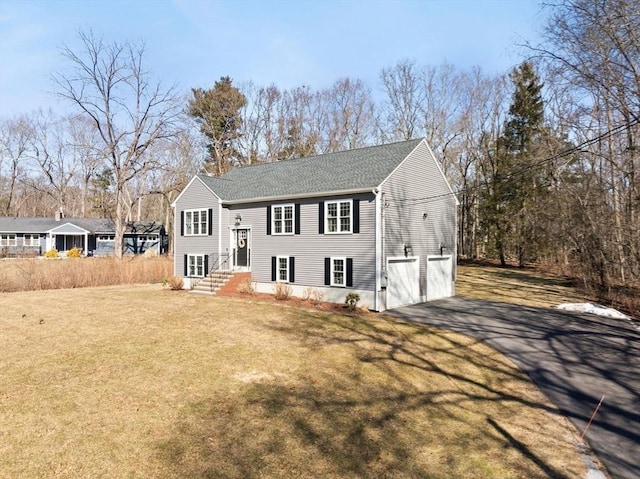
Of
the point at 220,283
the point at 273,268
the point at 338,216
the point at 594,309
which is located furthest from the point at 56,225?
the point at 594,309

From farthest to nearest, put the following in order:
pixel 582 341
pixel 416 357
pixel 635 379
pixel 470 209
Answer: pixel 470 209 < pixel 582 341 < pixel 416 357 < pixel 635 379

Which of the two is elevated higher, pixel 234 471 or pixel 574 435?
pixel 234 471

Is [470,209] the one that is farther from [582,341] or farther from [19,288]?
[19,288]

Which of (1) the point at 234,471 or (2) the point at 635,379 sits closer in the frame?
(1) the point at 234,471

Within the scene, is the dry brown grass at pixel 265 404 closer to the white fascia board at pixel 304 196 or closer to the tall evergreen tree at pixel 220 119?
the white fascia board at pixel 304 196

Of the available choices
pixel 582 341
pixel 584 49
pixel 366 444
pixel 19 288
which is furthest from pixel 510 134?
pixel 19 288

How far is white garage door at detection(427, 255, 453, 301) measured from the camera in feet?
60.8

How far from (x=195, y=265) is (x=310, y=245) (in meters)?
7.44

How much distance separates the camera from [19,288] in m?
20.1

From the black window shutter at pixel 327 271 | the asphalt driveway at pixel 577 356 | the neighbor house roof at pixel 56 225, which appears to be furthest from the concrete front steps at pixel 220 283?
the neighbor house roof at pixel 56 225

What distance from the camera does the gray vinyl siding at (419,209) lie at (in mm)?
16125

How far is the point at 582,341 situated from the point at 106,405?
41.7 ft

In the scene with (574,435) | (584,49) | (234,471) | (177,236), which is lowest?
(574,435)

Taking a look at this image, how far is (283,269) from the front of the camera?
18141 mm
